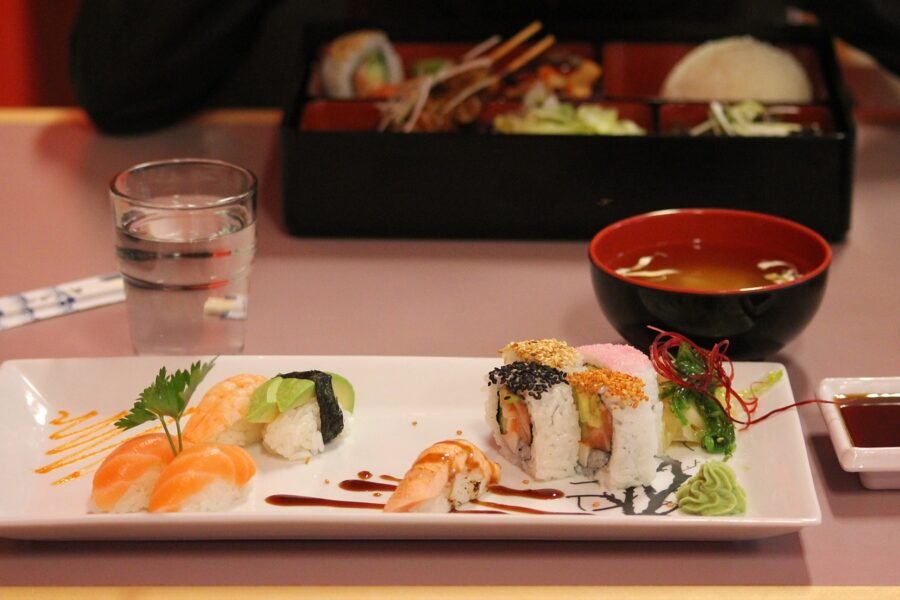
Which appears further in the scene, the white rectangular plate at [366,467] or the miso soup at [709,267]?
the miso soup at [709,267]

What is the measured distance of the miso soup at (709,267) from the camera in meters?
1.54

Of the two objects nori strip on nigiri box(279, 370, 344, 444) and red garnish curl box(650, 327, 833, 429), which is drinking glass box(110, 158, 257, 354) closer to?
nori strip on nigiri box(279, 370, 344, 444)

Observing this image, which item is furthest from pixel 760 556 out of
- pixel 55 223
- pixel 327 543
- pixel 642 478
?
pixel 55 223

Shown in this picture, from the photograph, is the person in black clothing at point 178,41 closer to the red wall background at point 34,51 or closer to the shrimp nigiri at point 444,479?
the red wall background at point 34,51

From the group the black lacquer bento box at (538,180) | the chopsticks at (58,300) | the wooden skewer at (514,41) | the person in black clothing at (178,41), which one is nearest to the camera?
the chopsticks at (58,300)

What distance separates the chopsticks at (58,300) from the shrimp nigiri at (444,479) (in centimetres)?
70

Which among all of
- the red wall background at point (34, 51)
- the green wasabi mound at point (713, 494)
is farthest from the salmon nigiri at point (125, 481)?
the red wall background at point (34, 51)

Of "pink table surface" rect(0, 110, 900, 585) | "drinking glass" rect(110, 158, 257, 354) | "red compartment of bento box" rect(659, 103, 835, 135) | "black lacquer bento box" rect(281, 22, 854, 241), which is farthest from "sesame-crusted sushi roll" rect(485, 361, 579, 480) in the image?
"red compartment of bento box" rect(659, 103, 835, 135)

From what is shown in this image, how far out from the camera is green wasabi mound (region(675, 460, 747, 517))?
3.80 ft

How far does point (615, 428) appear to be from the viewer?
1.20 metres

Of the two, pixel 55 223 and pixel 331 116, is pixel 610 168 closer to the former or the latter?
pixel 331 116

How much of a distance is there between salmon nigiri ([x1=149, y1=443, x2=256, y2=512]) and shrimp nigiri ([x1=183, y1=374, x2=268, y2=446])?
0.08 metres

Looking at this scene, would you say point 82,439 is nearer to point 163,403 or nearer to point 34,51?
point 163,403

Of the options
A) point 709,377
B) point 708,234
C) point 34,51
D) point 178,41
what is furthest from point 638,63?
point 34,51
